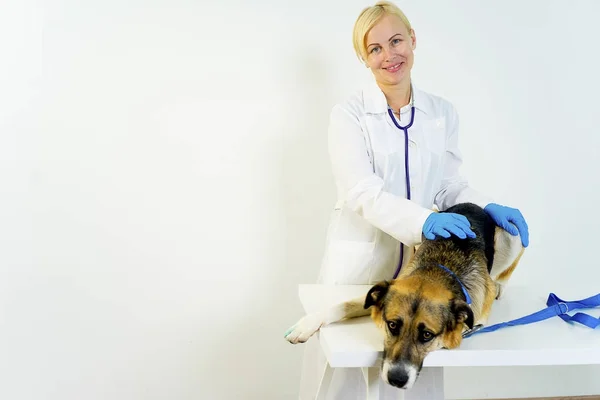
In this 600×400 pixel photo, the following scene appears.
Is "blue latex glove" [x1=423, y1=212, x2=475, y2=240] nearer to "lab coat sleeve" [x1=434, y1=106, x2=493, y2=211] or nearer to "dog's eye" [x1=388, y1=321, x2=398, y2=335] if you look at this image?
"dog's eye" [x1=388, y1=321, x2=398, y2=335]

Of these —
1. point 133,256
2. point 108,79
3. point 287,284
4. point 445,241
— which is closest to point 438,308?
point 445,241

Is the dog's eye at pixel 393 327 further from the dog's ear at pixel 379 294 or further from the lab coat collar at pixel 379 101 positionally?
the lab coat collar at pixel 379 101

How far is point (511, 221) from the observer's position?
90.8 inches

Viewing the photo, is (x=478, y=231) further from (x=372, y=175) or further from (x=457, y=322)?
(x=457, y=322)

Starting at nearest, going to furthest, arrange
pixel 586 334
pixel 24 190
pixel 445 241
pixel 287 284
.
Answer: pixel 586 334 → pixel 445 241 → pixel 24 190 → pixel 287 284

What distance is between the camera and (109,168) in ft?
9.95

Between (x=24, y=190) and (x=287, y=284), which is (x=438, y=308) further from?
(x=24, y=190)

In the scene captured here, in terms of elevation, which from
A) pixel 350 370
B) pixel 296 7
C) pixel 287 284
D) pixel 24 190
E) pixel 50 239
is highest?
pixel 296 7

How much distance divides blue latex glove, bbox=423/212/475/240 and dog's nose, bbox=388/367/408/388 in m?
0.57

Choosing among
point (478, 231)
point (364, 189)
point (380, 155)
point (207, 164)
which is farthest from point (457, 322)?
point (207, 164)

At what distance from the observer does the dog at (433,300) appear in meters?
1.66

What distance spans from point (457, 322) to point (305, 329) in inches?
17.5

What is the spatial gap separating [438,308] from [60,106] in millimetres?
2102

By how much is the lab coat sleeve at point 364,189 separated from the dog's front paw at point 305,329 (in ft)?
1.60
